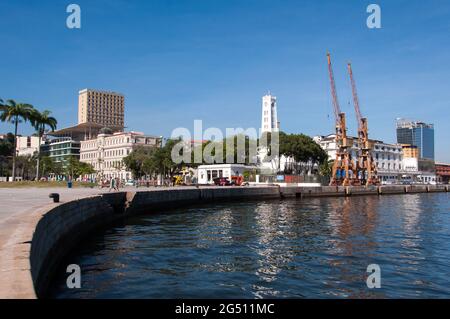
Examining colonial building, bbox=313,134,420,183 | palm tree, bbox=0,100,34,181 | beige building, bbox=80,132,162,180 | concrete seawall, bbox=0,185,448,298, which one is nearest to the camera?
concrete seawall, bbox=0,185,448,298

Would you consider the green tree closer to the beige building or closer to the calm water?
the beige building

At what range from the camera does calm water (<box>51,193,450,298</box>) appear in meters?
13.6

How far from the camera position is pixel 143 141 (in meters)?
154

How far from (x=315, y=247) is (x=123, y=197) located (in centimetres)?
2033

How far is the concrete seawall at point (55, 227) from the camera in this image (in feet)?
28.8

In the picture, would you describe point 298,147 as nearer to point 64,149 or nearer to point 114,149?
point 114,149

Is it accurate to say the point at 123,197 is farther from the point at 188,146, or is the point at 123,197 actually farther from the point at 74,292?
the point at 188,146

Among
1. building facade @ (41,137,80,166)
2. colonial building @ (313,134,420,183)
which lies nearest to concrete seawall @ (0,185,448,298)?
colonial building @ (313,134,420,183)

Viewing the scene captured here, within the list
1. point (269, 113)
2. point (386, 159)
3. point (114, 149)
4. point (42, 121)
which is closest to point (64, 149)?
point (114, 149)

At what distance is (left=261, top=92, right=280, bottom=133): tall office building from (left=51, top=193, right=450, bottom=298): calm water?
14368cm

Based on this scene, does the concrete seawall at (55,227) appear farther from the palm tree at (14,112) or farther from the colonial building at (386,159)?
the colonial building at (386,159)

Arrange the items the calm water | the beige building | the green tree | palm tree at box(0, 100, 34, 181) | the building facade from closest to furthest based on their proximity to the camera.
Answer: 1. the calm water
2. palm tree at box(0, 100, 34, 181)
3. the green tree
4. the beige building
5. the building facade

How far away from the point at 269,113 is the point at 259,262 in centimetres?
15807

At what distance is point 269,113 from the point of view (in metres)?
173
